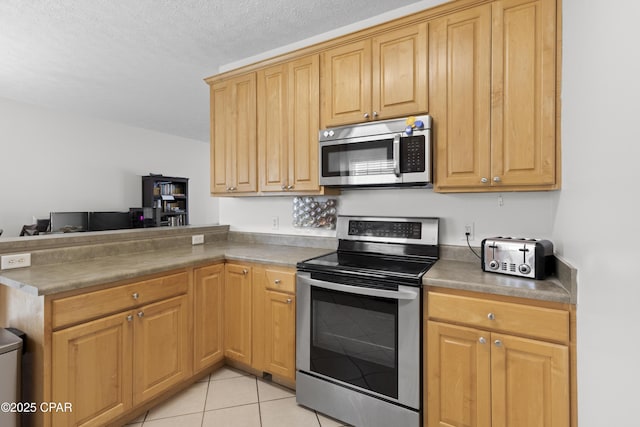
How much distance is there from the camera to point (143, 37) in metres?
2.60

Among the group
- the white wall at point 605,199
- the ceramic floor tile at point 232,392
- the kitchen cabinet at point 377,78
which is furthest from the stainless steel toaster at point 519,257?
the ceramic floor tile at point 232,392

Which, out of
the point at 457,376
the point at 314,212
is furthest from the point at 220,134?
the point at 457,376

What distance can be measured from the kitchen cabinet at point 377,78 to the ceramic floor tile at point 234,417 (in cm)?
193

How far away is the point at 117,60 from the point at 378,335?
349cm

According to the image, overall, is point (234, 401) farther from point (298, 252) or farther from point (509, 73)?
point (509, 73)

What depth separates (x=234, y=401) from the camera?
199 centimetres

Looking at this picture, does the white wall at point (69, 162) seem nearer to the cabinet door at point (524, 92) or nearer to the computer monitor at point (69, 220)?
the computer monitor at point (69, 220)

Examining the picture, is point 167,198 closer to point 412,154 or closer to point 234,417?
point 234,417

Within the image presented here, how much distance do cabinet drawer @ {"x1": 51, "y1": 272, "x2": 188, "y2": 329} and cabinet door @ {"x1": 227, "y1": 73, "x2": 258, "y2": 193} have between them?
96cm

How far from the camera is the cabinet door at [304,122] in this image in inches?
89.7

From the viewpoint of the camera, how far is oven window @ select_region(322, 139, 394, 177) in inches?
77.5

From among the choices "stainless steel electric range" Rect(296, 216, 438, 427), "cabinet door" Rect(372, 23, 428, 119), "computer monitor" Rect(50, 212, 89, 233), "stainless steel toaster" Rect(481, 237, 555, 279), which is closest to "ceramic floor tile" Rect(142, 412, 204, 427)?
"stainless steel electric range" Rect(296, 216, 438, 427)

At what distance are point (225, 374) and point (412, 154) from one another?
6.72 feet

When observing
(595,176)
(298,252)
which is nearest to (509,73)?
(595,176)
